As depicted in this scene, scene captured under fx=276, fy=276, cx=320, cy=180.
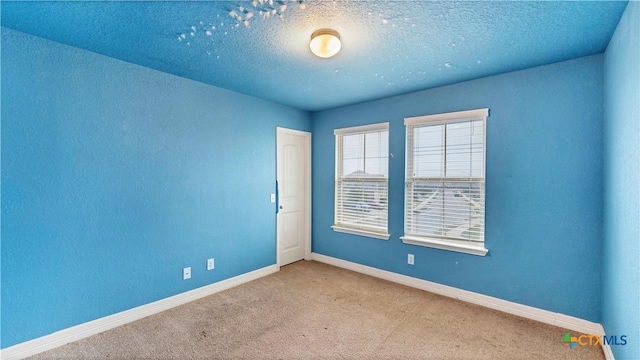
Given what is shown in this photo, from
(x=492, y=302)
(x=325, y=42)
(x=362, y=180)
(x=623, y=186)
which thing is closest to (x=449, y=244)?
(x=492, y=302)

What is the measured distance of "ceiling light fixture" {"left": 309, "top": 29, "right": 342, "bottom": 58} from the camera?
202 cm

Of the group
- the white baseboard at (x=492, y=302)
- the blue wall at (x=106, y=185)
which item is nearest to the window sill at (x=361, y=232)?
the white baseboard at (x=492, y=302)

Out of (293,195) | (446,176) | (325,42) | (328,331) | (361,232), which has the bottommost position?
(328,331)

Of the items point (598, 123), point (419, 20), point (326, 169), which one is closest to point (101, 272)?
point (326, 169)

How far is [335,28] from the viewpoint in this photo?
2004 mm

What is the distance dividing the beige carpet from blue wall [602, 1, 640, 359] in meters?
0.56

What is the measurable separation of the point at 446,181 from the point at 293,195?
7.36ft

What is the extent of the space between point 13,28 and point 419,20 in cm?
294

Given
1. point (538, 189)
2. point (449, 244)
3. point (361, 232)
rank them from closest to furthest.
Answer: point (538, 189)
point (449, 244)
point (361, 232)

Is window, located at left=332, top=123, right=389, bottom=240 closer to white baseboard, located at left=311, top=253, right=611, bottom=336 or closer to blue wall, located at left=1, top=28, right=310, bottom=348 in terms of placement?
white baseboard, located at left=311, top=253, right=611, bottom=336

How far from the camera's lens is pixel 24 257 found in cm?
213

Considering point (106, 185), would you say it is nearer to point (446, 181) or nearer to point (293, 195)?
point (293, 195)

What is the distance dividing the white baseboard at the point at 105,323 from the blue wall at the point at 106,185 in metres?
0.06

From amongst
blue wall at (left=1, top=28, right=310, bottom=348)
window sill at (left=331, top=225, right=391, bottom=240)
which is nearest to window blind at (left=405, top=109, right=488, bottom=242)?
window sill at (left=331, top=225, right=391, bottom=240)
